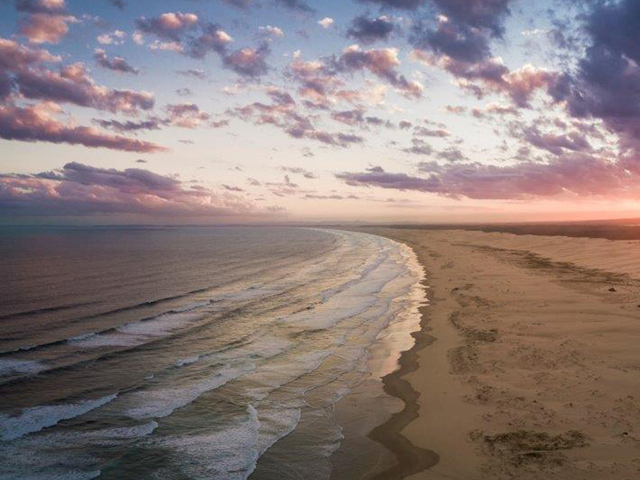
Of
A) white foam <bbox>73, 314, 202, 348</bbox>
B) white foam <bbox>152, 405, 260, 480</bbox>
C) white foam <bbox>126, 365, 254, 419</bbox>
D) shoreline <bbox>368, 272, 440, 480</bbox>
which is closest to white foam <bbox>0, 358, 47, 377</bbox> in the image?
white foam <bbox>73, 314, 202, 348</bbox>

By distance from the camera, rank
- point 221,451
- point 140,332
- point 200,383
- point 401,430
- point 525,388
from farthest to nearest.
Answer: point 140,332 → point 200,383 → point 525,388 → point 401,430 → point 221,451

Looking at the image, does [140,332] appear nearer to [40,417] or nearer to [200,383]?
[200,383]

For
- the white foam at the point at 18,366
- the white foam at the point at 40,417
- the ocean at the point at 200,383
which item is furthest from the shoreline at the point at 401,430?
the white foam at the point at 18,366

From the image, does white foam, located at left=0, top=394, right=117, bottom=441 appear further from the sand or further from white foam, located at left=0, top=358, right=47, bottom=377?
the sand

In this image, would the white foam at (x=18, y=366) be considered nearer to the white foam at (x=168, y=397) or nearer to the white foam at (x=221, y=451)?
the white foam at (x=168, y=397)

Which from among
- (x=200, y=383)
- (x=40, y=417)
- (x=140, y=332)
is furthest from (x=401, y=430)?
(x=140, y=332)
